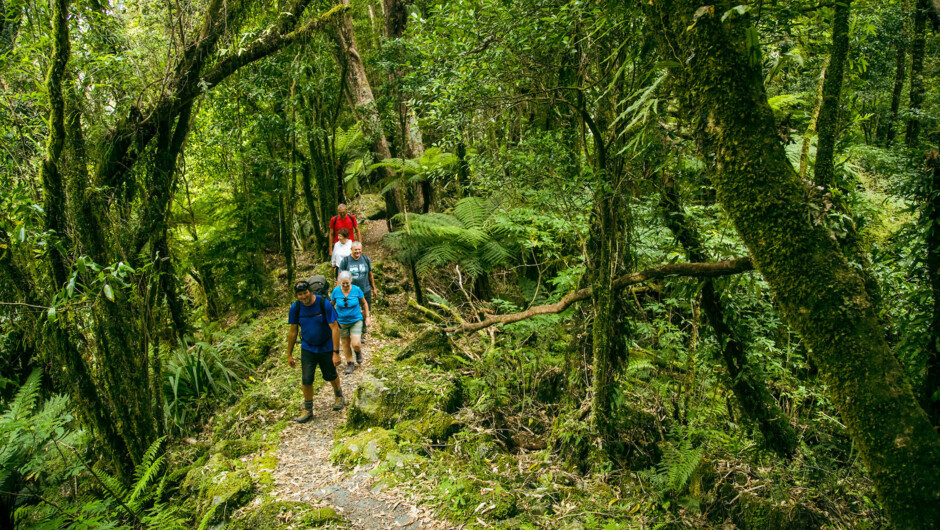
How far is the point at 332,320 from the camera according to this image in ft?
17.8

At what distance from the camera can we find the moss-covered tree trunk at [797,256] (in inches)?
59.0

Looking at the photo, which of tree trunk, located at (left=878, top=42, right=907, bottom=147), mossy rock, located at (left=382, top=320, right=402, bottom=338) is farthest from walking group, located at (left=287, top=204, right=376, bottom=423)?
tree trunk, located at (left=878, top=42, right=907, bottom=147)

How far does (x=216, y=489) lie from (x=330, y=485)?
39.6 inches

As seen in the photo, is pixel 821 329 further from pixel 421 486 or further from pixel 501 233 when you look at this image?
pixel 501 233

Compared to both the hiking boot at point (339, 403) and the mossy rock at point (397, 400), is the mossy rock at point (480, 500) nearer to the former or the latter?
the mossy rock at point (397, 400)

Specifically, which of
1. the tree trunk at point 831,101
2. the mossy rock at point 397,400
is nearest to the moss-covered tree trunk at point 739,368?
the tree trunk at point 831,101

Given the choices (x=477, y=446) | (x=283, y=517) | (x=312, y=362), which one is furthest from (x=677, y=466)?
(x=312, y=362)

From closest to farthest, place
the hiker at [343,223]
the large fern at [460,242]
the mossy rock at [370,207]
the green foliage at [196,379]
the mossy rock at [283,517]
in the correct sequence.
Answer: the mossy rock at [283,517], the green foliage at [196,379], the large fern at [460,242], the hiker at [343,223], the mossy rock at [370,207]

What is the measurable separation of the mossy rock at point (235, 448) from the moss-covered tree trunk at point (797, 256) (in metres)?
5.20

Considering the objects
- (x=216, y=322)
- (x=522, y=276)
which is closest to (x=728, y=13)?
(x=522, y=276)

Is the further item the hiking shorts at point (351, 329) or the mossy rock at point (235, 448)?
the hiking shorts at point (351, 329)

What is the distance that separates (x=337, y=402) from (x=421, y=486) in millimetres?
2060

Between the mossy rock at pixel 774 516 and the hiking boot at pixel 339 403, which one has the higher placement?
the hiking boot at pixel 339 403

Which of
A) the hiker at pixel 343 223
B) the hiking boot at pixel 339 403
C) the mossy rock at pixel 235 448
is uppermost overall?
the hiker at pixel 343 223
